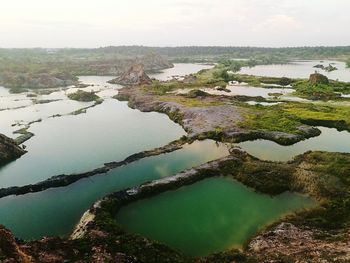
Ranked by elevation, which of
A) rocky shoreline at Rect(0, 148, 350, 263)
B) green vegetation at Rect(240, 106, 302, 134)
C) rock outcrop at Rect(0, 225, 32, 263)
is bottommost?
rocky shoreline at Rect(0, 148, 350, 263)

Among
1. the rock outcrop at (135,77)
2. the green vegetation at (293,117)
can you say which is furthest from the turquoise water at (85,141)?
the rock outcrop at (135,77)

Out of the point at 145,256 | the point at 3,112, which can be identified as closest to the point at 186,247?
the point at 145,256

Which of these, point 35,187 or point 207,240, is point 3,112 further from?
point 207,240

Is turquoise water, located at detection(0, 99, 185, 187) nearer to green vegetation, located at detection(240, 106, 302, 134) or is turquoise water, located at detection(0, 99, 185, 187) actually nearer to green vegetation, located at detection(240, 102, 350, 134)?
green vegetation, located at detection(240, 106, 302, 134)

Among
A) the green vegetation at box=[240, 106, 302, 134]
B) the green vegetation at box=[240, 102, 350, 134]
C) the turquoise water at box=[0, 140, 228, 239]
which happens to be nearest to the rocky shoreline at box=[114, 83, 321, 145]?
the green vegetation at box=[240, 106, 302, 134]

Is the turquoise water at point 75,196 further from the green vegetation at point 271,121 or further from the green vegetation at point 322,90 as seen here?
the green vegetation at point 322,90
